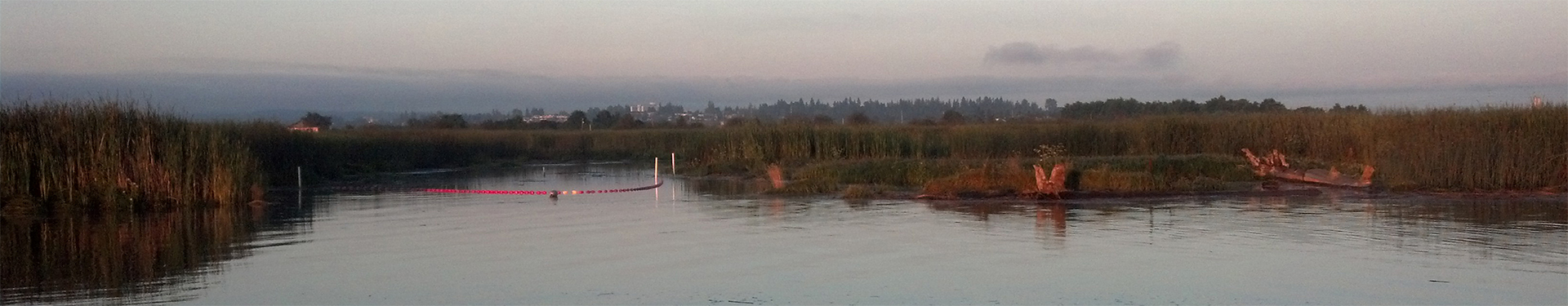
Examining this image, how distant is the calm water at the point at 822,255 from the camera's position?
10945 mm

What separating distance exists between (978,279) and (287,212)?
1336 centimetres

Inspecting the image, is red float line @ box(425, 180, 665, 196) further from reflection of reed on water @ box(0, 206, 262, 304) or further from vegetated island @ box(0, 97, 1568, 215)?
reflection of reed on water @ box(0, 206, 262, 304)

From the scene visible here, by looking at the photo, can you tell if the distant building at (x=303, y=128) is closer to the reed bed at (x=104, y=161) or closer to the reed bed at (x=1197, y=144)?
the reed bed at (x=1197, y=144)

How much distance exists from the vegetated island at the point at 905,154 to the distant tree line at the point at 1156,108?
24.8 ft

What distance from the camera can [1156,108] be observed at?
58.8m

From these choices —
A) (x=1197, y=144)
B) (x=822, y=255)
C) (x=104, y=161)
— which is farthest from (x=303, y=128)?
(x=822, y=255)

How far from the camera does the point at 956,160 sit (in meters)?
28.8

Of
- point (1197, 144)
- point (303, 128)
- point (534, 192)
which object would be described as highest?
point (303, 128)

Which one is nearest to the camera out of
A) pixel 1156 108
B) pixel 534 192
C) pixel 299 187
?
pixel 534 192

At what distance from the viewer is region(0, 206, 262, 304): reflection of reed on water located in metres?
11.3

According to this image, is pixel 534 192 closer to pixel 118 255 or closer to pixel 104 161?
pixel 104 161

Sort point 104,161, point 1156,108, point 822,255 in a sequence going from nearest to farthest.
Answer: point 822,255
point 104,161
point 1156,108

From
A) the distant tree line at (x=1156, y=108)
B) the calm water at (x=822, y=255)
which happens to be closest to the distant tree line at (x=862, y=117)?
the distant tree line at (x=1156, y=108)

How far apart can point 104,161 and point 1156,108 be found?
46509 millimetres
